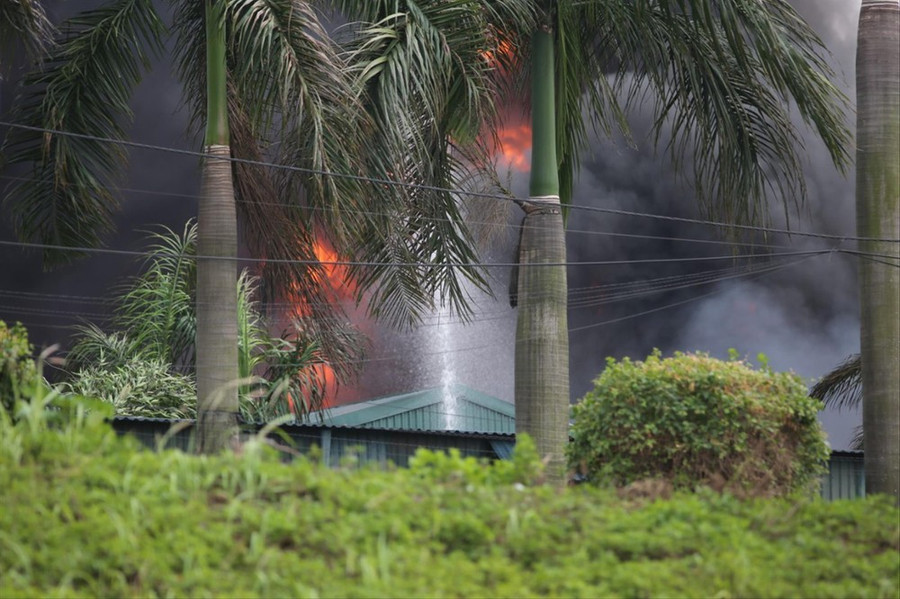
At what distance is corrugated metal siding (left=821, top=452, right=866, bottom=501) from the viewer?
17141 millimetres

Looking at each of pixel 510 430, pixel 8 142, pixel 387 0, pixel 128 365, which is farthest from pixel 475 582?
pixel 510 430

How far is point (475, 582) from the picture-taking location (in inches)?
210

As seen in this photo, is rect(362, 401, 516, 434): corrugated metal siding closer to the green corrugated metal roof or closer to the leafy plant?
the green corrugated metal roof

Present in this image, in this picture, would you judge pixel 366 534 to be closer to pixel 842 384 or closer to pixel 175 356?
pixel 175 356

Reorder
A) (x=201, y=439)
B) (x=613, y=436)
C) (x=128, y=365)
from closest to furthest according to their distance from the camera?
1. (x=613, y=436)
2. (x=201, y=439)
3. (x=128, y=365)

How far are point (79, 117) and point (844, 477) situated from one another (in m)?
11.9

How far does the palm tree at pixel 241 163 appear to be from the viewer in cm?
1245

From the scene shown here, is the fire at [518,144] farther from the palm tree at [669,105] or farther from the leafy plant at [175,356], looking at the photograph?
the palm tree at [669,105]

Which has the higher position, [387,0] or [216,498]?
[387,0]

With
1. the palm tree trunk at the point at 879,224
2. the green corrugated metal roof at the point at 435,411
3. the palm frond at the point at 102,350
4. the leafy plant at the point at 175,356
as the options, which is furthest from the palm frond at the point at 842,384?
the palm frond at the point at 102,350

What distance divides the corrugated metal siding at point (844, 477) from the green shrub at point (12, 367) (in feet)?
41.6

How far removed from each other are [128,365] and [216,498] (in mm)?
15259

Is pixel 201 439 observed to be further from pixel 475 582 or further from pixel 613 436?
pixel 475 582

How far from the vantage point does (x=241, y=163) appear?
14688mm
